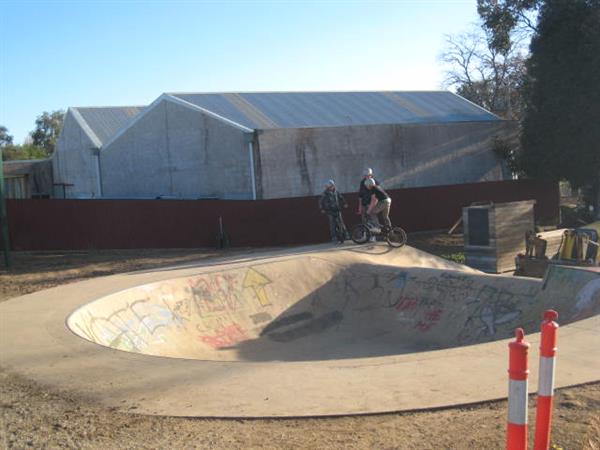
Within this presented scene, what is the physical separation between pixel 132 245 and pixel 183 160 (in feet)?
19.7

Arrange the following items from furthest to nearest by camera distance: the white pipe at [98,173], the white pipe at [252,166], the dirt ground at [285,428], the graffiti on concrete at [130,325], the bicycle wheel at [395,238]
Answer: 1. the white pipe at [98,173]
2. the white pipe at [252,166]
3. the bicycle wheel at [395,238]
4. the graffiti on concrete at [130,325]
5. the dirt ground at [285,428]

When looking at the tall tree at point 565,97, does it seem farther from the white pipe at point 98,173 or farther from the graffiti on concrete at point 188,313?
the white pipe at point 98,173

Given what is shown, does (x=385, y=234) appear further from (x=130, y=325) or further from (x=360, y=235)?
(x=130, y=325)

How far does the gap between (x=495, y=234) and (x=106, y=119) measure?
22.9 meters

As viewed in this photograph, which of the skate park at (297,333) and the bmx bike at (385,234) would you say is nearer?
the skate park at (297,333)

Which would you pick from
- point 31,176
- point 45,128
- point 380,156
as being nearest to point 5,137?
point 45,128

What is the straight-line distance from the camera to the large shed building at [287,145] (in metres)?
22.7

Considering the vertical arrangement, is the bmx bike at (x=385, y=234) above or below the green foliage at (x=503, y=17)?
below

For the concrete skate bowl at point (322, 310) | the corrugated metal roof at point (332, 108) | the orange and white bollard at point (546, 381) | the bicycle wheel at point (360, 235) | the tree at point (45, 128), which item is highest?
the tree at point (45, 128)

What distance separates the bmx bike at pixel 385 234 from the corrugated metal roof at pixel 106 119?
18.2 meters

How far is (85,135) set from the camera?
3166cm

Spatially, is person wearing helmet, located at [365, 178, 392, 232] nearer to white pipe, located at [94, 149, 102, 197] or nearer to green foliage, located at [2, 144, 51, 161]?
white pipe, located at [94, 149, 102, 197]

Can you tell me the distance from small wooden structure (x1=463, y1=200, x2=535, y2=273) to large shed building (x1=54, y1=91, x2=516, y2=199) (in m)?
6.60

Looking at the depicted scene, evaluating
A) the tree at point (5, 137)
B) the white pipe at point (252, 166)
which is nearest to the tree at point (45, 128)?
the tree at point (5, 137)
